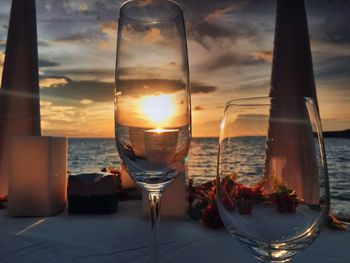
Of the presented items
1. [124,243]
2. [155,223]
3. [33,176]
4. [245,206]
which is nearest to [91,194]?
[33,176]

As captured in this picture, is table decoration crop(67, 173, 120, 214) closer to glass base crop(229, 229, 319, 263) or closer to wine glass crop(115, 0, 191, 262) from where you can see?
wine glass crop(115, 0, 191, 262)

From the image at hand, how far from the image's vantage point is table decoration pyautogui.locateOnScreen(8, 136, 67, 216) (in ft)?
2.98

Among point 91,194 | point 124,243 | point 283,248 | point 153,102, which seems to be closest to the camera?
point 283,248

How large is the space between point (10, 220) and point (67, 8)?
286cm

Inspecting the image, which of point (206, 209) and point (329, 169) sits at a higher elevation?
point (329, 169)

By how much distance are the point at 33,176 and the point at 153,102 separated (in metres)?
0.59

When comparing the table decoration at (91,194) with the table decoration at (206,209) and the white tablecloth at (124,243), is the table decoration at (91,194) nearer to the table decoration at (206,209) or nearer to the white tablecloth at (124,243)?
the white tablecloth at (124,243)

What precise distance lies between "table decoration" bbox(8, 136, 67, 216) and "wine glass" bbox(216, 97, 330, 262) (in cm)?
65

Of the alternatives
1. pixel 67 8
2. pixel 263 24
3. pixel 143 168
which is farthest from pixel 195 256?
pixel 67 8

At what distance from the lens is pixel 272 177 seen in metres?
0.38

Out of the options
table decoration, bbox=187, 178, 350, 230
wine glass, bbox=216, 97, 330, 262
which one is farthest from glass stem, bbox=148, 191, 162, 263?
table decoration, bbox=187, 178, 350, 230

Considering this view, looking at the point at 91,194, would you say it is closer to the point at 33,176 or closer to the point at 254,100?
the point at 33,176

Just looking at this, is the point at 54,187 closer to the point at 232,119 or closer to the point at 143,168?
the point at 143,168

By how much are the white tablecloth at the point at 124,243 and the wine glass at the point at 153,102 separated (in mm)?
165
